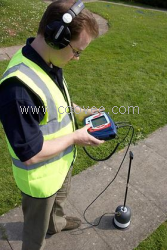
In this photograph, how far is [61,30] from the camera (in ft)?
5.11

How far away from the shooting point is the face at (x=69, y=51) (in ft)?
5.52

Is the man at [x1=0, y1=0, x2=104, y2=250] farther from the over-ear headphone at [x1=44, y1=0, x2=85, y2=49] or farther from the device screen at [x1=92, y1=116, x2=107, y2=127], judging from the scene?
the device screen at [x1=92, y1=116, x2=107, y2=127]

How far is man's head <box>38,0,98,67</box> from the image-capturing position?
1.57 meters

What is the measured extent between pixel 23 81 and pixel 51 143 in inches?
17.8

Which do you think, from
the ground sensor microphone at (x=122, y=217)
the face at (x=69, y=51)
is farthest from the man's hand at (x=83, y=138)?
the ground sensor microphone at (x=122, y=217)

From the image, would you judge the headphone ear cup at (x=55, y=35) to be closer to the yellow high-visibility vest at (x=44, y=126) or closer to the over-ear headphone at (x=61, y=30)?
the over-ear headphone at (x=61, y=30)

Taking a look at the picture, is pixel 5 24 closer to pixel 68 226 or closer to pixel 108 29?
pixel 108 29

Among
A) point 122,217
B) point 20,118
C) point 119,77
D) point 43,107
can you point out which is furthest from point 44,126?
point 119,77

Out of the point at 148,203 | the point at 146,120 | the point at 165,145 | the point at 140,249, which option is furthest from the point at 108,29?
the point at 140,249

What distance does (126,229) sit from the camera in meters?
2.97

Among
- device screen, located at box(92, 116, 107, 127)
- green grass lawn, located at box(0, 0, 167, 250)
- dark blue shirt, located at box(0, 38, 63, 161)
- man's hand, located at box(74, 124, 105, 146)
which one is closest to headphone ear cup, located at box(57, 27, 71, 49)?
dark blue shirt, located at box(0, 38, 63, 161)

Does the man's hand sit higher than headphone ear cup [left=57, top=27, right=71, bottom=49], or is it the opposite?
headphone ear cup [left=57, top=27, right=71, bottom=49]

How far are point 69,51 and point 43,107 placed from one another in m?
0.41

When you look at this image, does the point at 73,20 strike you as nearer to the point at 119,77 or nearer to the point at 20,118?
the point at 20,118
